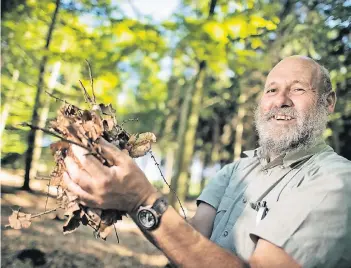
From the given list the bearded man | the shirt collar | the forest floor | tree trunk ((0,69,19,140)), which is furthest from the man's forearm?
tree trunk ((0,69,19,140))

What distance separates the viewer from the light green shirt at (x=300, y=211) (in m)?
1.44

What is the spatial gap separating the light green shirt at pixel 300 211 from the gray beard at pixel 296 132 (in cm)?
13

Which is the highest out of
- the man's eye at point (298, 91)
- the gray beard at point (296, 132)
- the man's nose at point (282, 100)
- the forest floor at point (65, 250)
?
the man's eye at point (298, 91)

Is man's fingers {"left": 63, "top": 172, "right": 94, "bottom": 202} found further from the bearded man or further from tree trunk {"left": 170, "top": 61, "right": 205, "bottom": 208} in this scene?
tree trunk {"left": 170, "top": 61, "right": 205, "bottom": 208}

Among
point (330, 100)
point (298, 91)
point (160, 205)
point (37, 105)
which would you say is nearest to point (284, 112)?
point (298, 91)

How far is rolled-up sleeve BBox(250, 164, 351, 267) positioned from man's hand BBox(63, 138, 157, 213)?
24.6 inches

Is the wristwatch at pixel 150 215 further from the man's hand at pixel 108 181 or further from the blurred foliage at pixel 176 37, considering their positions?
the blurred foliage at pixel 176 37

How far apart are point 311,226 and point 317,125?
1103 mm

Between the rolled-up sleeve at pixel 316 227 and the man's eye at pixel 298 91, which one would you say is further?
the man's eye at pixel 298 91

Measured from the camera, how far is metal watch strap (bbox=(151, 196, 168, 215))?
1.30 meters

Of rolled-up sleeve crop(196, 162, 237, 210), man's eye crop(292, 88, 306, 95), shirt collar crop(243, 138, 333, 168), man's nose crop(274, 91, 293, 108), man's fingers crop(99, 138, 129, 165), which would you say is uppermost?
man's eye crop(292, 88, 306, 95)

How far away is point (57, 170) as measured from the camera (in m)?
1.55

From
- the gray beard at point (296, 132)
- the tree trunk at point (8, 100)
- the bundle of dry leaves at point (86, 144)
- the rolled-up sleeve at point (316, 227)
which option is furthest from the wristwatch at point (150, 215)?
the tree trunk at point (8, 100)

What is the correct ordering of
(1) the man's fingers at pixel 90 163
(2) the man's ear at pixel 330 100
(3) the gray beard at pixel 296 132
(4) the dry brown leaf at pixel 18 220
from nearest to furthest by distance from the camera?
(1) the man's fingers at pixel 90 163 → (4) the dry brown leaf at pixel 18 220 → (3) the gray beard at pixel 296 132 → (2) the man's ear at pixel 330 100
